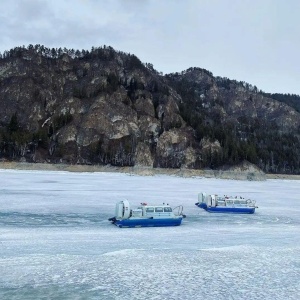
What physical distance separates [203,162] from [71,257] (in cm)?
16759

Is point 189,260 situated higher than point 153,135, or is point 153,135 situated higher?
point 153,135

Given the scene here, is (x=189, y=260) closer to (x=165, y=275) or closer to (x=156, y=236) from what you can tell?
(x=165, y=275)

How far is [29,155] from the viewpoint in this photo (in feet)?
552

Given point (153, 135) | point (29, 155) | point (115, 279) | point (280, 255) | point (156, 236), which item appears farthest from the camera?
point (153, 135)

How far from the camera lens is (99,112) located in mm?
188500

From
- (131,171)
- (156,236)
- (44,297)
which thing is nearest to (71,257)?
(44,297)

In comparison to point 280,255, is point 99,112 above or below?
above

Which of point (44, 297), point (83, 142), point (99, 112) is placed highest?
point (99, 112)

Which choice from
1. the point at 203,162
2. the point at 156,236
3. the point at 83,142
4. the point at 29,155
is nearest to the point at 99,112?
the point at 83,142

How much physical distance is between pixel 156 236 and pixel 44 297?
13.3 m

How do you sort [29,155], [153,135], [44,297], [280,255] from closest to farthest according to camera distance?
[44,297] < [280,255] < [29,155] < [153,135]

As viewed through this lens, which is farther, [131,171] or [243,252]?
[131,171]

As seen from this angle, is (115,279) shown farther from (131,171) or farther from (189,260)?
(131,171)

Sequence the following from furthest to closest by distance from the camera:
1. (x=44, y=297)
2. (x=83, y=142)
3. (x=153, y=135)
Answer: (x=153, y=135) → (x=83, y=142) → (x=44, y=297)
